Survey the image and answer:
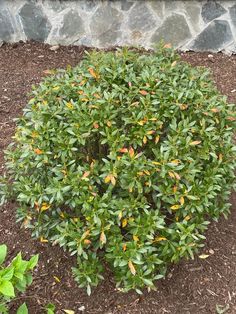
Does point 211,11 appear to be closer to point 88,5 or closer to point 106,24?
point 106,24

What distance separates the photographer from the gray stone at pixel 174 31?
4.79 m

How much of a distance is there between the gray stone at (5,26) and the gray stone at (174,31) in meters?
1.45

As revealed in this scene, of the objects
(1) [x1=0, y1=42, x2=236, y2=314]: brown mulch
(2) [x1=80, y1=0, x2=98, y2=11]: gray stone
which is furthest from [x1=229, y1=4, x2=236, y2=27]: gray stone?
(1) [x1=0, y1=42, x2=236, y2=314]: brown mulch

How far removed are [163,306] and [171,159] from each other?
0.84 metres

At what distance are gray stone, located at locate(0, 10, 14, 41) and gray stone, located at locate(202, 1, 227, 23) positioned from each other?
76.0 inches

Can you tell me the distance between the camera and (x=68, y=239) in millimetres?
2410

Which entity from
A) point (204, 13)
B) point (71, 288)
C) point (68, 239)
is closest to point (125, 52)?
point (68, 239)

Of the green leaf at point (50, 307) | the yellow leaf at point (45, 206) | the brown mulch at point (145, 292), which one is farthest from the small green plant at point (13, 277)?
the brown mulch at point (145, 292)

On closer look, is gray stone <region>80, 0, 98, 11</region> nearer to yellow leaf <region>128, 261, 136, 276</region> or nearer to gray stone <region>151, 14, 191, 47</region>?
gray stone <region>151, 14, 191, 47</region>

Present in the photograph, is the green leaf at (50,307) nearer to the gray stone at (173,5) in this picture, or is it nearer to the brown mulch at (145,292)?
the brown mulch at (145,292)

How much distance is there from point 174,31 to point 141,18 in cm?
34

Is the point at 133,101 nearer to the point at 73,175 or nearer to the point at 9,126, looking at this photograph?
the point at 73,175

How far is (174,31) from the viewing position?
15.9 ft

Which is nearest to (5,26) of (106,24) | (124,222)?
(106,24)
